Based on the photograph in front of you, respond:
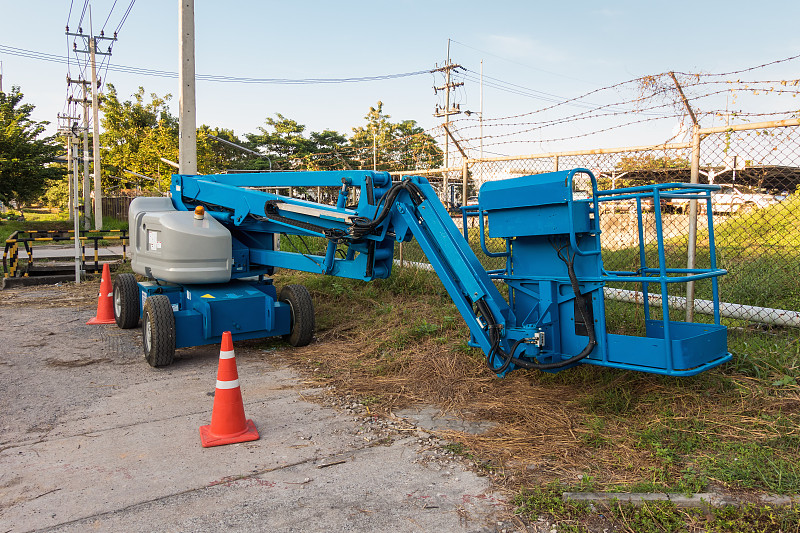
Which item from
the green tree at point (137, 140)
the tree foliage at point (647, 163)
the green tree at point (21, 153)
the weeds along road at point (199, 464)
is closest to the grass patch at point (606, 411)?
the weeds along road at point (199, 464)

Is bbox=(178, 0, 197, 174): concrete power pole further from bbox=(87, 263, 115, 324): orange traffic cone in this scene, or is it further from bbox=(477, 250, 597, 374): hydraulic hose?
bbox=(477, 250, 597, 374): hydraulic hose

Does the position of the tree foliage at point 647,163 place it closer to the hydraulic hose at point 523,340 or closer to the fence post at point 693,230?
the fence post at point 693,230

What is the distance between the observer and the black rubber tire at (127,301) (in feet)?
26.6

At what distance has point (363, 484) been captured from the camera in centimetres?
359

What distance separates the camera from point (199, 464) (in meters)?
3.89

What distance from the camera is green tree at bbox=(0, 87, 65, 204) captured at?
1185 inches

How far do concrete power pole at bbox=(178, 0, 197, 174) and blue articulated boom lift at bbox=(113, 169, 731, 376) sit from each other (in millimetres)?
3012

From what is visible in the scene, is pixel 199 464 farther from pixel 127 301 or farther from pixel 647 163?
pixel 647 163

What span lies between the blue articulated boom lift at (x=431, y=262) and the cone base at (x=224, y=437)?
1.91 metres

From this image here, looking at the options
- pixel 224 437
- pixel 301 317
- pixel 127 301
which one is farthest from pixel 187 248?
pixel 224 437

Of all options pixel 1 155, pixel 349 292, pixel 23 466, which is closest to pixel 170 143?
pixel 1 155

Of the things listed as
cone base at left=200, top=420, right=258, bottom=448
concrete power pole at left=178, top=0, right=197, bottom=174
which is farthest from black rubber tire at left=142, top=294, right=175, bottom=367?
concrete power pole at left=178, top=0, right=197, bottom=174

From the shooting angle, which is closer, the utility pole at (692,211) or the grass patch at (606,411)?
the grass patch at (606,411)

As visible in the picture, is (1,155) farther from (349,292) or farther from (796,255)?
(796,255)
